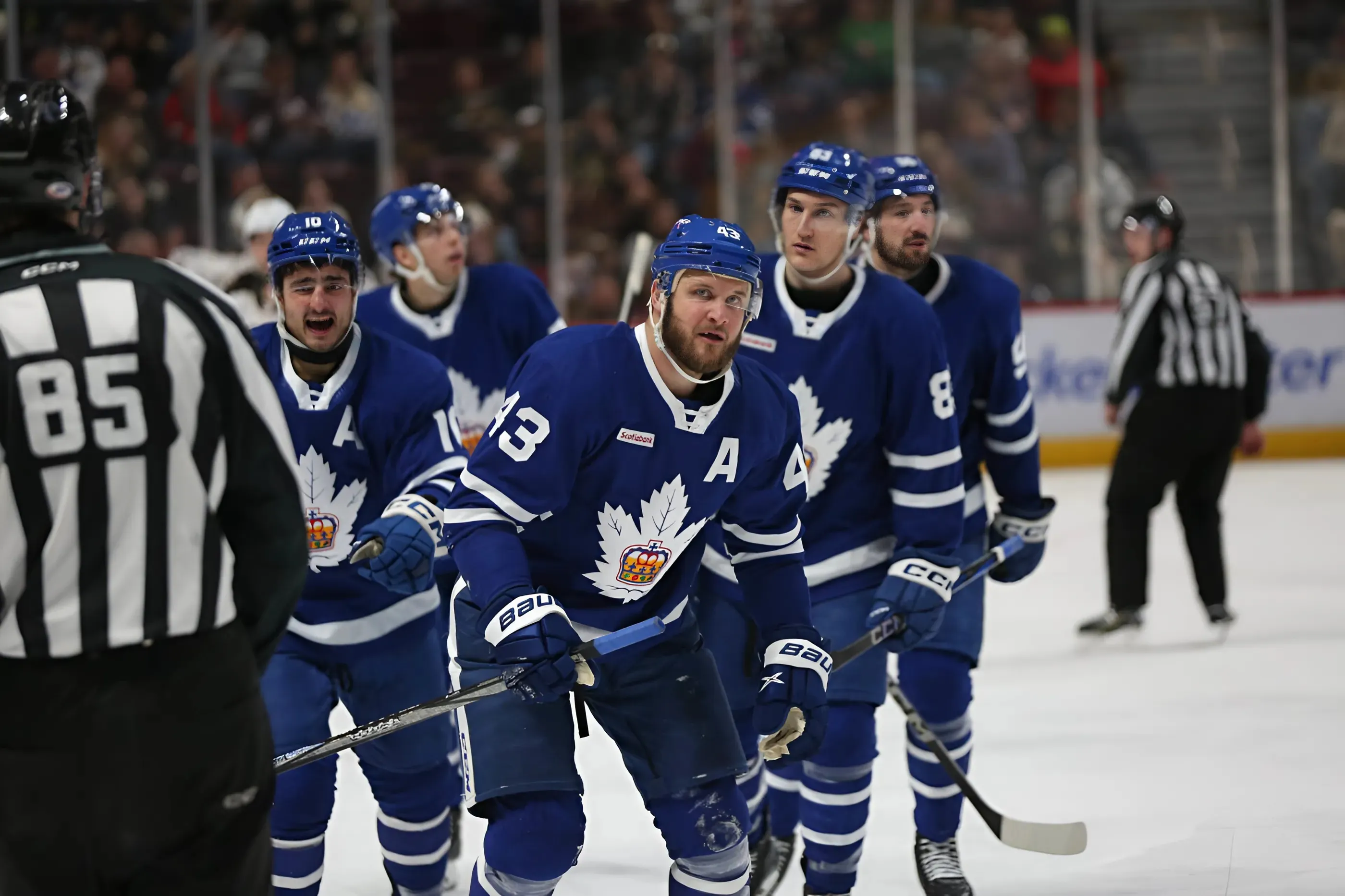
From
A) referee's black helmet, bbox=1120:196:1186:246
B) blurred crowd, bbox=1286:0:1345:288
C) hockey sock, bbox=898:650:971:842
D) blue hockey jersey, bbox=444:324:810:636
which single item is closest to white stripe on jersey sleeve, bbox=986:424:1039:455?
hockey sock, bbox=898:650:971:842

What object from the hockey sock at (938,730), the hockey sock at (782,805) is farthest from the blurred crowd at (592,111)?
the hockey sock at (938,730)

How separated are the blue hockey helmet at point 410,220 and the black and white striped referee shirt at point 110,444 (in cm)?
220

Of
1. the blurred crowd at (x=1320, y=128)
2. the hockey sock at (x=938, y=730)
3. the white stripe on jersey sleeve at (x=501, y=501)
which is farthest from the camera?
the blurred crowd at (x=1320, y=128)

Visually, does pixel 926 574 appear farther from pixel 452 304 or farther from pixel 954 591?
pixel 452 304

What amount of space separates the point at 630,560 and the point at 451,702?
1.02 ft

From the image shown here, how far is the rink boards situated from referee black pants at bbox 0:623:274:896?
744cm

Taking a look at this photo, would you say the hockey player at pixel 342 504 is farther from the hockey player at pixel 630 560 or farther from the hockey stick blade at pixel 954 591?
the hockey stick blade at pixel 954 591

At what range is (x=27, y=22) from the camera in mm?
9180

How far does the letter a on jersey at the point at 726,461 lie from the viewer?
2363 millimetres

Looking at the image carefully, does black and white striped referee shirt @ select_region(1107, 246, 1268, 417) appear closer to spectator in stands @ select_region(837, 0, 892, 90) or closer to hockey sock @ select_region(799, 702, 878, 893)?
hockey sock @ select_region(799, 702, 878, 893)

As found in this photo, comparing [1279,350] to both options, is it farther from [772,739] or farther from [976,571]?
[772,739]

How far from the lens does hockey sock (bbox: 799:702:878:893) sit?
3.01 meters

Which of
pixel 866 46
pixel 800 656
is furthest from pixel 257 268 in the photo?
pixel 866 46

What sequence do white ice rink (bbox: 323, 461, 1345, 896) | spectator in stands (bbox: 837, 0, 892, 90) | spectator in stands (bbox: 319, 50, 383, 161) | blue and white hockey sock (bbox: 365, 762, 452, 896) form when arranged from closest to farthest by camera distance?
blue and white hockey sock (bbox: 365, 762, 452, 896) → white ice rink (bbox: 323, 461, 1345, 896) → spectator in stands (bbox: 319, 50, 383, 161) → spectator in stands (bbox: 837, 0, 892, 90)
